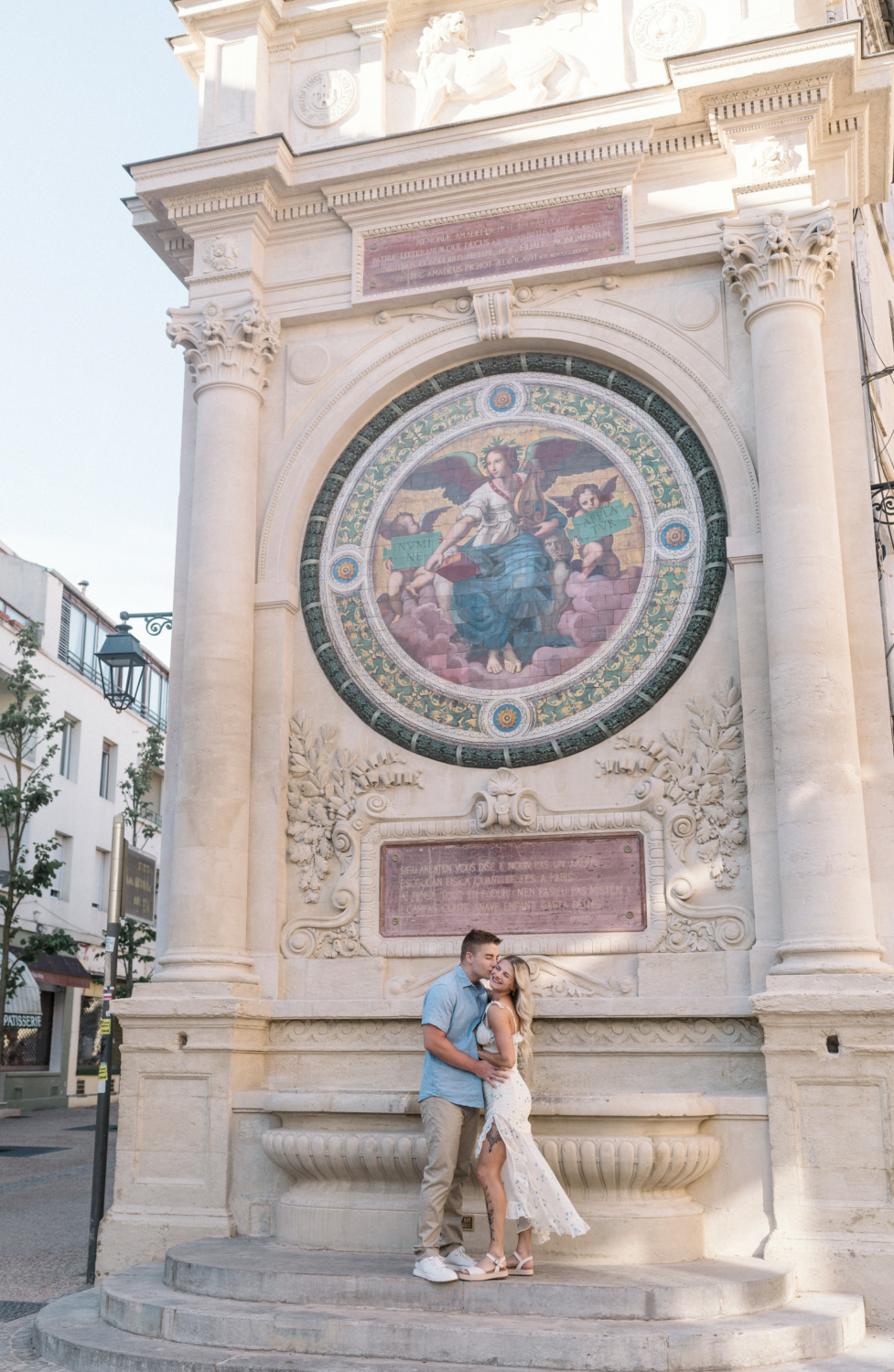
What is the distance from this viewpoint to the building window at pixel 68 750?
1459 inches

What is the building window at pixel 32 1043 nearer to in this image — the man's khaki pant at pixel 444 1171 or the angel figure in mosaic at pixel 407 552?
the angel figure in mosaic at pixel 407 552

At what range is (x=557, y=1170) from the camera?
844 cm

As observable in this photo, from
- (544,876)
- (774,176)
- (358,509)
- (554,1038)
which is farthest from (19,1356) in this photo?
(774,176)

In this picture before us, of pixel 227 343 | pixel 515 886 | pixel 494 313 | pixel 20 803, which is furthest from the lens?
pixel 20 803

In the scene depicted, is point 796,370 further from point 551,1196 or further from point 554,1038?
point 551,1196

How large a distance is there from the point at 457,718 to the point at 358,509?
217 centimetres

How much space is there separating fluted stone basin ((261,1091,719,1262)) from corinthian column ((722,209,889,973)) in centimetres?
147

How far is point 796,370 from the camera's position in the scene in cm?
1005

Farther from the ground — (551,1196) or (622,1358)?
(551,1196)

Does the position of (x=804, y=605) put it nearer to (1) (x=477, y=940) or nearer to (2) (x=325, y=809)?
(1) (x=477, y=940)

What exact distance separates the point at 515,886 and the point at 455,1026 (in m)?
2.26

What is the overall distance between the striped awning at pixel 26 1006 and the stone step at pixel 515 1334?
25959 mm

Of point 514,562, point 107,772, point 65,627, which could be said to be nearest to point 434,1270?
point 514,562

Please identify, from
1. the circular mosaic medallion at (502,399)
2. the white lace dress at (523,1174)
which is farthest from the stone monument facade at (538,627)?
the white lace dress at (523,1174)
